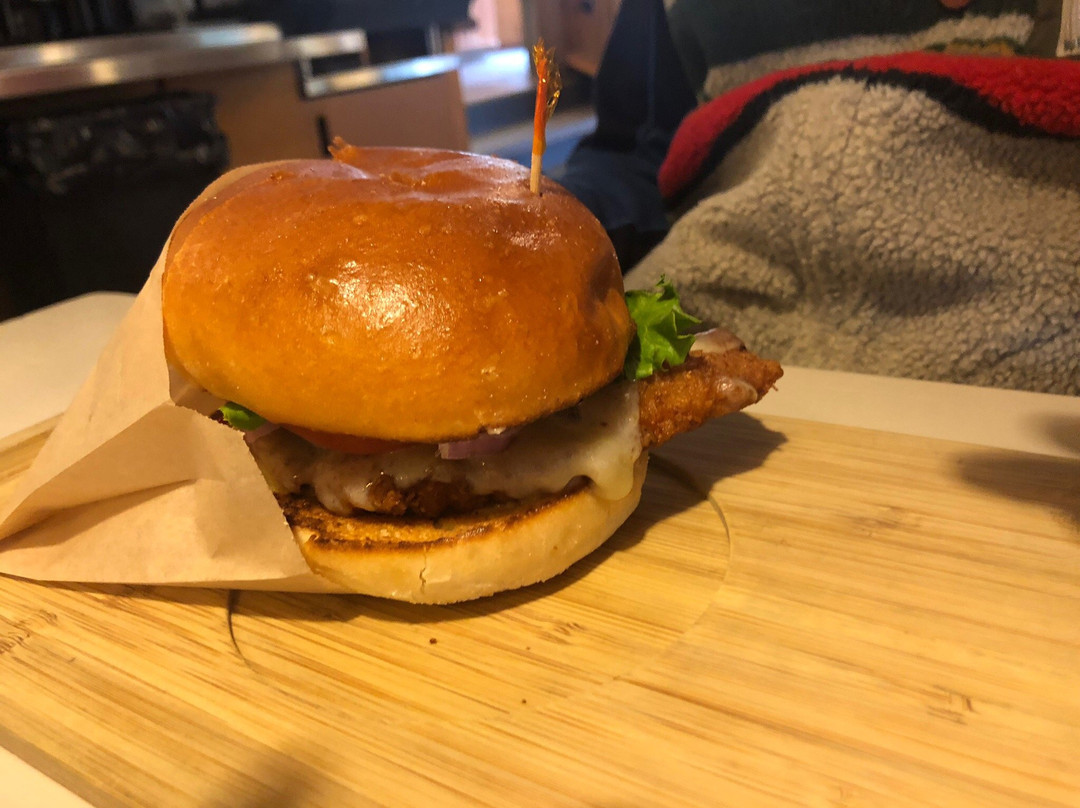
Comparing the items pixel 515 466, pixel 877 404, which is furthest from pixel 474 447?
pixel 877 404

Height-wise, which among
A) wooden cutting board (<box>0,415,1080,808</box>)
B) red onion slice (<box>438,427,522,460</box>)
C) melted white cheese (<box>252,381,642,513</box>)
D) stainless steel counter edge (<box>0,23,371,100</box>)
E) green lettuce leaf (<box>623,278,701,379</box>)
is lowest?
wooden cutting board (<box>0,415,1080,808</box>)

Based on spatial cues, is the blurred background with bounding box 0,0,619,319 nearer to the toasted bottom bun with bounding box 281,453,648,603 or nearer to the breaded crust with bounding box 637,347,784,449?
the toasted bottom bun with bounding box 281,453,648,603

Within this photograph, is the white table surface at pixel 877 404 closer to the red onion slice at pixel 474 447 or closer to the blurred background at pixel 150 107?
the red onion slice at pixel 474 447

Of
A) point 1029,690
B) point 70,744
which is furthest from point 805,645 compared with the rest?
point 70,744

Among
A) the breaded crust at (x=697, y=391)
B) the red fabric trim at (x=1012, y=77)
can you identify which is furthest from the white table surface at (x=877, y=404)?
the red fabric trim at (x=1012, y=77)

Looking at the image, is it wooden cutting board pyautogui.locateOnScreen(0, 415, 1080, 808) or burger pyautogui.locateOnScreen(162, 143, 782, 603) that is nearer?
wooden cutting board pyautogui.locateOnScreen(0, 415, 1080, 808)

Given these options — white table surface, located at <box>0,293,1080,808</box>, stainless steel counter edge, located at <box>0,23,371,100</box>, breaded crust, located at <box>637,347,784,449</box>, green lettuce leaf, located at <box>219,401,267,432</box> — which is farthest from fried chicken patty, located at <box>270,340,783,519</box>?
Answer: stainless steel counter edge, located at <box>0,23,371,100</box>
